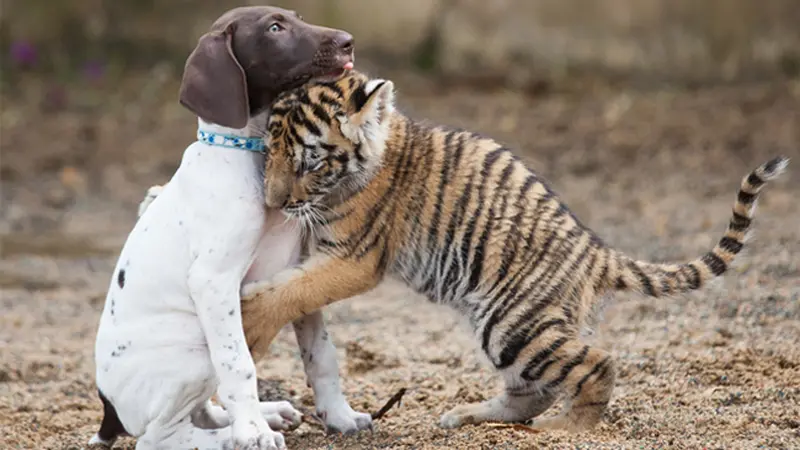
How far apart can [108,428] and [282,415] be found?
69 centimetres

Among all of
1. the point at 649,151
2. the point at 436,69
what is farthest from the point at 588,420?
the point at 436,69

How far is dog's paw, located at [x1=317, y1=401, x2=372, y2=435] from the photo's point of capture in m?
5.00

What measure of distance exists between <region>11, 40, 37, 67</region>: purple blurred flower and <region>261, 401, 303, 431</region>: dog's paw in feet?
29.1

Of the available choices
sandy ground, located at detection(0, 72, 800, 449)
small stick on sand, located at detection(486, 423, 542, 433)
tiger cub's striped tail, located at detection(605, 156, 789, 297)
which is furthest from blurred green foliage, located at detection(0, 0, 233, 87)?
small stick on sand, located at detection(486, 423, 542, 433)

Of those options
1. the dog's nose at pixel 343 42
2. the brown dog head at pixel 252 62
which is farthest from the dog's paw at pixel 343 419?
the dog's nose at pixel 343 42

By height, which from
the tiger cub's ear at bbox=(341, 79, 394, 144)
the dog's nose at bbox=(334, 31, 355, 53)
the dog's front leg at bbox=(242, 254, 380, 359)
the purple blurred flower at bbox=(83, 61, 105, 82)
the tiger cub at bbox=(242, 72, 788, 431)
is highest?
the dog's nose at bbox=(334, 31, 355, 53)

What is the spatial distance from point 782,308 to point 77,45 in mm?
8926

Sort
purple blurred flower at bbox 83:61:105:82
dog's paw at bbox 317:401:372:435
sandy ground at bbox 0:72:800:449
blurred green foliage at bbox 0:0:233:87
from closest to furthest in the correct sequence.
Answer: dog's paw at bbox 317:401:372:435 → sandy ground at bbox 0:72:800:449 → purple blurred flower at bbox 83:61:105:82 → blurred green foliage at bbox 0:0:233:87

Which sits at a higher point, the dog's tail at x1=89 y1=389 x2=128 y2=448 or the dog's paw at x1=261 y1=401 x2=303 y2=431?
the dog's paw at x1=261 y1=401 x2=303 y2=431

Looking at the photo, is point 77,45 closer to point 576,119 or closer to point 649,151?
point 576,119

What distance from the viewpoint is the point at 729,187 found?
385 inches

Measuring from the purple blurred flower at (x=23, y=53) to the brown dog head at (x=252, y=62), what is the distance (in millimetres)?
8709

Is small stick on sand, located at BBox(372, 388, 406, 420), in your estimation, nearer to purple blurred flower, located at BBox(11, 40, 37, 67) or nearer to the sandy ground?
the sandy ground

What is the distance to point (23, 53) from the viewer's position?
12.9 m
